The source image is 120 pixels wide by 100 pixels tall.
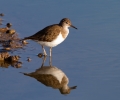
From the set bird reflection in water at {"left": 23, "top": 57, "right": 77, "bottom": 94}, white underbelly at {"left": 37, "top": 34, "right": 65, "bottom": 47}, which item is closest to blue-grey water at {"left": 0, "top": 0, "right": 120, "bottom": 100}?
bird reflection in water at {"left": 23, "top": 57, "right": 77, "bottom": 94}

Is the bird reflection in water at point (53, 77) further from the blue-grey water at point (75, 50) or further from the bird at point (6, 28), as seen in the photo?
the bird at point (6, 28)

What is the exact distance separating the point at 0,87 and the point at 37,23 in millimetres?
3930

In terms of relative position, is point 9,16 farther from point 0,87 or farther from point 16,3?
point 0,87

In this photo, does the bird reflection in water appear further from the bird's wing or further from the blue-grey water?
the bird's wing

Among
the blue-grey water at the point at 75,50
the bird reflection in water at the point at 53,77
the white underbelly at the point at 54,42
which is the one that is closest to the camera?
the blue-grey water at the point at 75,50

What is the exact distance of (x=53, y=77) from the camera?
10070 mm

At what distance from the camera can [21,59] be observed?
10.8 m

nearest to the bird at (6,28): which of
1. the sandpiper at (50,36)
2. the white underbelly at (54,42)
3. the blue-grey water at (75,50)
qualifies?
the blue-grey water at (75,50)

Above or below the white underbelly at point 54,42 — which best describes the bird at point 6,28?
above

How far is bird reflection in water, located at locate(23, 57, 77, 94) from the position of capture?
377 inches

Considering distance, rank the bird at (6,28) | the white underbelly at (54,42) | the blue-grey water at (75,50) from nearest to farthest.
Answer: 1. the blue-grey water at (75,50)
2. the white underbelly at (54,42)
3. the bird at (6,28)

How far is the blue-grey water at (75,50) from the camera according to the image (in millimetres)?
9258

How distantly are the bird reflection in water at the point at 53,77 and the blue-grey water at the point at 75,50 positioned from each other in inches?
4.0

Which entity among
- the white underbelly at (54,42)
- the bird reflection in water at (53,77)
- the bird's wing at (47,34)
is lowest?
the bird reflection in water at (53,77)
